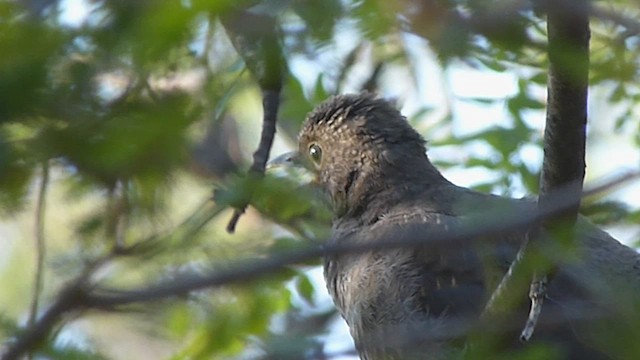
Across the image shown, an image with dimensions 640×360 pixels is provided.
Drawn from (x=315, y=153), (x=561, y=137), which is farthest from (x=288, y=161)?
(x=561, y=137)

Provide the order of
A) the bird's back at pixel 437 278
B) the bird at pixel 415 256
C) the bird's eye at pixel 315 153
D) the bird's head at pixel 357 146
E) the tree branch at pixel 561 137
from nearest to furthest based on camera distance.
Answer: the tree branch at pixel 561 137 < the bird at pixel 415 256 < the bird's back at pixel 437 278 < the bird's head at pixel 357 146 < the bird's eye at pixel 315 153

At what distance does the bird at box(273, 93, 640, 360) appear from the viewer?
378 cm

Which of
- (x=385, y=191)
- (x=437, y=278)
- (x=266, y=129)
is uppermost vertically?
(x=266, y=129)

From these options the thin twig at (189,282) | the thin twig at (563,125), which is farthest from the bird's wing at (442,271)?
the thin twig at (189,282)

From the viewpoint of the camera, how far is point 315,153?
7164 millimetres

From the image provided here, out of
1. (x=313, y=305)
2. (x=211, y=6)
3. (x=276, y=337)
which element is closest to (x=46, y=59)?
(x=211, y=6)

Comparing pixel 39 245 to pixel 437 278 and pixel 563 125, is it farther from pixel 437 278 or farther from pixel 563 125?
pixel 437 278

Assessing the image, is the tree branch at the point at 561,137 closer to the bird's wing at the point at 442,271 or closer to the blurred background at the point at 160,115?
the blurred background at the point at 160,115

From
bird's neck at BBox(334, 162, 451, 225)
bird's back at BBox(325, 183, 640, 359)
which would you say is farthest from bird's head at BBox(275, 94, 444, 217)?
bird's back at BBox(325, 183, 640, 359)

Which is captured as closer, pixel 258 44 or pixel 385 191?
pixel 258 44

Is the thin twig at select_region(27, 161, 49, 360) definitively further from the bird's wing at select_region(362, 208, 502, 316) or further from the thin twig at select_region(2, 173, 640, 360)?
the bird's wing at select_region(362, 208, 502, 316)

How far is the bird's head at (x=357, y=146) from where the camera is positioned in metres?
6.82

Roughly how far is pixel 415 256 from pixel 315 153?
177 cm

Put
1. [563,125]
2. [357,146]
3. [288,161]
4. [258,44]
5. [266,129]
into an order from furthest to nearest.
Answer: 1. [288,161]
2. [357,146]
3. [266,129]
4. [563,125]
5. [258,44]
